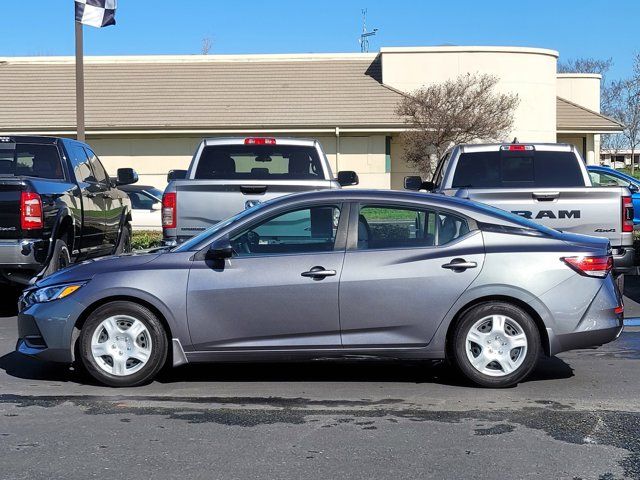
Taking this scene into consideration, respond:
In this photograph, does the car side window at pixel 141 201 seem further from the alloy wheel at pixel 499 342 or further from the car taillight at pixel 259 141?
the alloy wheel at pixel 499 342

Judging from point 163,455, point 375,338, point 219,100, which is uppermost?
point 219,100

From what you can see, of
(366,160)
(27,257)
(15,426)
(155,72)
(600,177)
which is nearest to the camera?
(15,426)

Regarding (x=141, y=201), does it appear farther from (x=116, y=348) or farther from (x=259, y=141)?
(x=116, y=348)

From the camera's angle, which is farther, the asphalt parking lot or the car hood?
the car hood

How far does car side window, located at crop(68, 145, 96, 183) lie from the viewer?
36.9ft

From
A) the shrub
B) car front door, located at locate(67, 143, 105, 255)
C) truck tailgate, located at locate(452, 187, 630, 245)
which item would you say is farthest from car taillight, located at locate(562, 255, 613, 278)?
the shrub

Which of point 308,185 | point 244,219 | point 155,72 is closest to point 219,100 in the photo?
point 155,72

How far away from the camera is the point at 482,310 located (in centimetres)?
688

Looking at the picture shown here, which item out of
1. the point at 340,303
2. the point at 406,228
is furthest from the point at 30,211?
the point at 406,228

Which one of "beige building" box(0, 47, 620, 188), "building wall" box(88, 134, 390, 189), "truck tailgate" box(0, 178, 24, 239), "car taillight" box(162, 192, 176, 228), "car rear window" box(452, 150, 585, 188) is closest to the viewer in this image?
"truck tailgate" box(0, 178, 24, 239)

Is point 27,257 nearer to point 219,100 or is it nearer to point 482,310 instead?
point 482,310

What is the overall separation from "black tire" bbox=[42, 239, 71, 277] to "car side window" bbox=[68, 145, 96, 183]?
4.17 ft

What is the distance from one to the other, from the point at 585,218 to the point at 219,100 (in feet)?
73.0

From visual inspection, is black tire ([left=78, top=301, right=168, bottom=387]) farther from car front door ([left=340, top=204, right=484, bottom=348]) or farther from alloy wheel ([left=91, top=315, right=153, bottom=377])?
car front door ([left=340, top=204, right=484, bottom=348])
